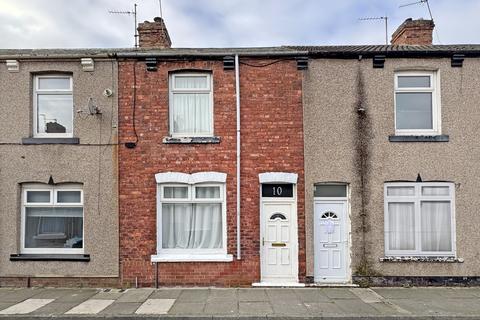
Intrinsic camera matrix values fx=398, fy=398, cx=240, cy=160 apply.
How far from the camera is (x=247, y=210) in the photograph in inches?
380

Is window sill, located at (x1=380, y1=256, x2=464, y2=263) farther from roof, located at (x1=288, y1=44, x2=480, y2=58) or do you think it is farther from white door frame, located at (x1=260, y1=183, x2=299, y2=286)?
roof, located at (x1=288, y1=44, x2=480, y2=58)

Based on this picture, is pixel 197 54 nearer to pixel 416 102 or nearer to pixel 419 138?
pixel 416 102

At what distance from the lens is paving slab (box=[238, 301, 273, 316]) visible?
7.46 meters

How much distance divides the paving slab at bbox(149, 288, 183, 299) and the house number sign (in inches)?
120

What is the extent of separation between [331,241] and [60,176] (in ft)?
22.2

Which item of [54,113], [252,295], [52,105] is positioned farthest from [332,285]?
[52,105]

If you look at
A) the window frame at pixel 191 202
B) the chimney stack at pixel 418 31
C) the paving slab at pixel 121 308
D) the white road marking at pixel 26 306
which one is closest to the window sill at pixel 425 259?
the window frame at pixel 191 202

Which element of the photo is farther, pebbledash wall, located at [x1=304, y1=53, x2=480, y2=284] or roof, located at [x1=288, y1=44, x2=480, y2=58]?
roof, located at [x1=288, y1=44, x2=480, y2=58]

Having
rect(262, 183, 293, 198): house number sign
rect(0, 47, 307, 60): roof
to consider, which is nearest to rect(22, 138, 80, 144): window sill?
rect(0, 47, 307, 60): roof

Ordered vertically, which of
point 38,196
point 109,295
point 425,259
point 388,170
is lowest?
point 109,295

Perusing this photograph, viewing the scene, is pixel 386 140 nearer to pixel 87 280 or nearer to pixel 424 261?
pixel 424 261

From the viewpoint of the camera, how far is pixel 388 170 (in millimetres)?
9609

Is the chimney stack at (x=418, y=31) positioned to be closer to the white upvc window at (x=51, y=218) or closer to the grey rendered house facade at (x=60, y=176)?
the grey rendered house facade at (x=60, y=176)

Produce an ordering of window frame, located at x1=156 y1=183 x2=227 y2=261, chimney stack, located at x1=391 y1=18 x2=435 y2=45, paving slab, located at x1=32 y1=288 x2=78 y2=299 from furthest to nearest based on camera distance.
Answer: chimney stack, located at x1=391 y1=18 x2=435 y2=45
window frame, located at x1=156 y1=183 x2=227 y2=261
paving slab, located at x1=32 y1=288 x2=78 y2=299
